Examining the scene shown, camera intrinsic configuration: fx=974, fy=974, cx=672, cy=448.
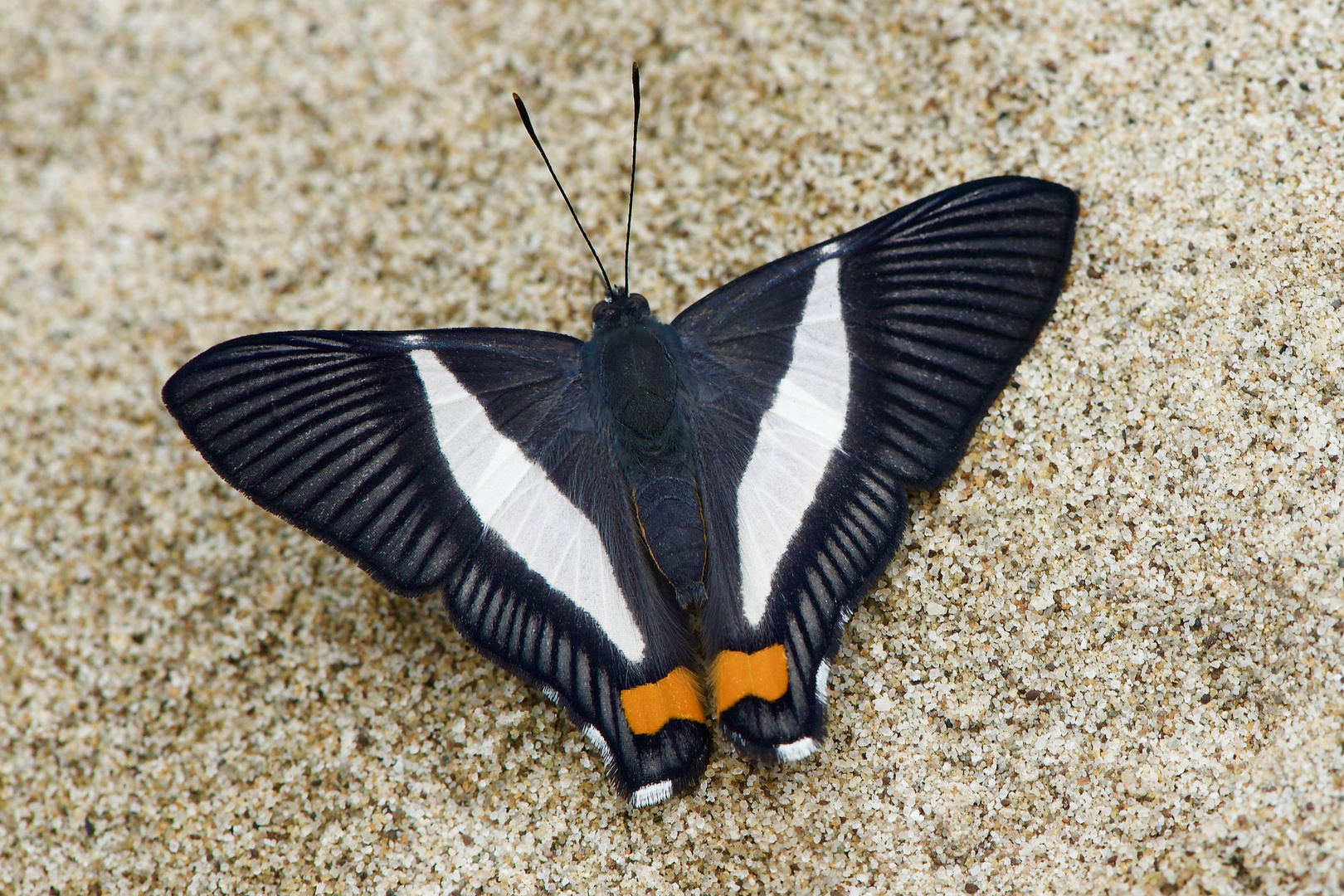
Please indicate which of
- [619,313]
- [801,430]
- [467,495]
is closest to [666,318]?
[619,313]

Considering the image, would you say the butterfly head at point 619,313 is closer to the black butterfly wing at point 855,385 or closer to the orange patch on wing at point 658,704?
the black butterfly wing at point 855,385

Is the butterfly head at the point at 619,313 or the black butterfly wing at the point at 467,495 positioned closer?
the black butterfly wing at the point at 467,495

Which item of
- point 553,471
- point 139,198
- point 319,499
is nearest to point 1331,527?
point 553,471

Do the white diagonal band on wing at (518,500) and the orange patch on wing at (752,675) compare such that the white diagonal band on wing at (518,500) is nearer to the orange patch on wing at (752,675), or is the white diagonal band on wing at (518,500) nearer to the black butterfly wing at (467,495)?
the black butterfly wing at (467,495)

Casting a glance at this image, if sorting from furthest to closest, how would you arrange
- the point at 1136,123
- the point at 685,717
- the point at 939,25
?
the point at 939,25 → the point at 1136,123 → the point at 685,717

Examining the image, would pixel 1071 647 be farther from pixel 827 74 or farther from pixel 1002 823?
pixel 827 74

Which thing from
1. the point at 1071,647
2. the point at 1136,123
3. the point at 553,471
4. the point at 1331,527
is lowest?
the point at 1071,647

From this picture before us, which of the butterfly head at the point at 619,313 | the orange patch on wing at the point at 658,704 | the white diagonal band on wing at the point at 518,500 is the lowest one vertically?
the orange patch on wing at the point at 658,704

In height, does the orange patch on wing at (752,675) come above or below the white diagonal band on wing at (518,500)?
below

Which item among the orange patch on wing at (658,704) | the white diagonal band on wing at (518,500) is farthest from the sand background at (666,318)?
the white diagonal band on wing at (518,500)
